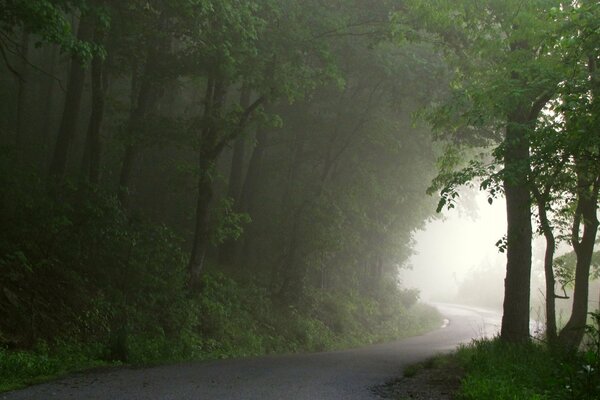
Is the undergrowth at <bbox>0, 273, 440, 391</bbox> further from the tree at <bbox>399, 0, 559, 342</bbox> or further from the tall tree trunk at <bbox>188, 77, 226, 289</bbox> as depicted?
the tree at <bbox>399, 0, 559, 342</bbox>

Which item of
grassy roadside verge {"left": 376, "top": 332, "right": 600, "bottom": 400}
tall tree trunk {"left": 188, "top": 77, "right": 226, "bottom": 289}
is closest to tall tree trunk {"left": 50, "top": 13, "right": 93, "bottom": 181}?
tall tree trunk {"left": 188, "top": 77, "right": 226, "bottom": 289}

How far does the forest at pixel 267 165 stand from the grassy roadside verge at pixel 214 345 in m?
0.06

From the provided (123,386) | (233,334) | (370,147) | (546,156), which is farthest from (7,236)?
(370,147)

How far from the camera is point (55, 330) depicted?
9.61 metres

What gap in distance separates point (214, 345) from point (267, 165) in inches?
418

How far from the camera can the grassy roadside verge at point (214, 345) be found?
24.3 ft

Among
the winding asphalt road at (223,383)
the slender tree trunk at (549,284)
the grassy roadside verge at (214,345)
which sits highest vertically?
the slender tree trunk at (549,284)

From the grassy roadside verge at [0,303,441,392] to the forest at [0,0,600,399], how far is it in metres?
0.06

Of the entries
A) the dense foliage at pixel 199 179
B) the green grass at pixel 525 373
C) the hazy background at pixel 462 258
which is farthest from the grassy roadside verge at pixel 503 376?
the hazy background at pixel 462 258

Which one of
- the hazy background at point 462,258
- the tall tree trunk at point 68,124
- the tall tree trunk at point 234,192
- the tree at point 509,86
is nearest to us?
the tree at point 509,86

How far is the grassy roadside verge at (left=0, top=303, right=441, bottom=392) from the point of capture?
24.3 ft

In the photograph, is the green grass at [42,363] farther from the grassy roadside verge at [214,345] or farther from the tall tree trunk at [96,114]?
the tall tree trunk at [96,114]

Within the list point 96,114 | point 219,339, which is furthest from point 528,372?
point 96,114

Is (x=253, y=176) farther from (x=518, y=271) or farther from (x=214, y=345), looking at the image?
(x=518, y=271)
